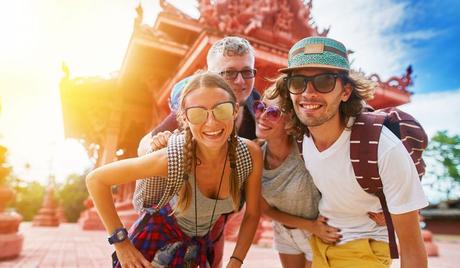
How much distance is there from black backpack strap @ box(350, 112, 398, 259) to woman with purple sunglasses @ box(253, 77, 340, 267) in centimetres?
37

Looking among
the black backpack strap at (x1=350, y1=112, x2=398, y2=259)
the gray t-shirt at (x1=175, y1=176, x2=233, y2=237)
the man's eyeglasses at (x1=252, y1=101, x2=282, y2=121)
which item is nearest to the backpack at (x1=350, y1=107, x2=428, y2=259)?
the black backpack strap at (x1=350, y1=112, x2=398, y2=259)

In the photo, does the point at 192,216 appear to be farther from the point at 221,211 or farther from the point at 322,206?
the point at 322,206

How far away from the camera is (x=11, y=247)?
4867 millimetres

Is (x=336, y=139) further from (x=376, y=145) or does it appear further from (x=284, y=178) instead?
(x=284, y=178)

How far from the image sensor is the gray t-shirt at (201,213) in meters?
1.75

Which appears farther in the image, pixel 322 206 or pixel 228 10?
pixel 228 10

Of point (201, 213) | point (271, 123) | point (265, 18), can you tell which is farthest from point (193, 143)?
point (265, 18)

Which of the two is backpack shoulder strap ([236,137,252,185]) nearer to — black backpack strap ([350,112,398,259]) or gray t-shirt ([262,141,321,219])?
gray t-shirt ([262,141,321,219])

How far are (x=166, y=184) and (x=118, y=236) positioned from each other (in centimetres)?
33

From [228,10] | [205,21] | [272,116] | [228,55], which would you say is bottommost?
[272,116]

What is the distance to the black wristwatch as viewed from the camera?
161cm

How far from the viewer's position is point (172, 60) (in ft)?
23.3

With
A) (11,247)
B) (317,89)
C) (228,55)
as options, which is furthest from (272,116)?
(11,247)

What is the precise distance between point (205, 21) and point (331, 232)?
Result: 4.61 metres
